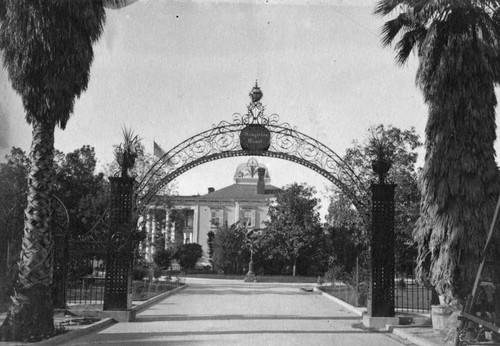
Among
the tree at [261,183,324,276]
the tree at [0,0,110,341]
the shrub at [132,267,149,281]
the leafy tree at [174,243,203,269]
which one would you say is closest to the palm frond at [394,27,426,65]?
the tree at [0,0,110,341]

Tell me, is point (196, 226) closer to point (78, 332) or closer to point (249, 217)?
point (249, 217)

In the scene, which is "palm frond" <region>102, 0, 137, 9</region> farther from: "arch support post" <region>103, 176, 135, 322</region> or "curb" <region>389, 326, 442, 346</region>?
"curb" <region>389, 326, 442, 346</region>

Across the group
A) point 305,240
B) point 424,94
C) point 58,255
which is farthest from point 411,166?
point 305,240

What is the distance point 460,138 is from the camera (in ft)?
42.0

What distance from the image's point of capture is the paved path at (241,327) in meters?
12.5

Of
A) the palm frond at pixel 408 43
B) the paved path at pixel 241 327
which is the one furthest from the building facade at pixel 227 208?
the palm frond at pixel 408 43

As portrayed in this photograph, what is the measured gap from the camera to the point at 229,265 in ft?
178

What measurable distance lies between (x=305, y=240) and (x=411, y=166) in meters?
24.5

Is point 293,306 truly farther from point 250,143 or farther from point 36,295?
point 36,295

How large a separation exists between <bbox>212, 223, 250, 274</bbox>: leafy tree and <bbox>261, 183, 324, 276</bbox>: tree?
2.26 metres

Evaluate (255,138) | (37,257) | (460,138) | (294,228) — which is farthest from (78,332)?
(294,228)

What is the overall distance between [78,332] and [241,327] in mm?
3835

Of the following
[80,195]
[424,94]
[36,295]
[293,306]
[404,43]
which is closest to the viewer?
[36,295]

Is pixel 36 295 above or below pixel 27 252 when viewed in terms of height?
below
